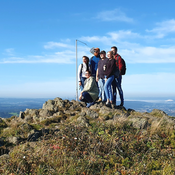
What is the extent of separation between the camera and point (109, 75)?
42.5 feet

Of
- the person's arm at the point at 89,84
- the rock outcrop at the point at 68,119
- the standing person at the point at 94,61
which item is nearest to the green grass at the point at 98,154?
the rock outcrop at the point at 68,119

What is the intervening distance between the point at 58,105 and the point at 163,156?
28.0 feet

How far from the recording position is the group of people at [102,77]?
12414 millimetres

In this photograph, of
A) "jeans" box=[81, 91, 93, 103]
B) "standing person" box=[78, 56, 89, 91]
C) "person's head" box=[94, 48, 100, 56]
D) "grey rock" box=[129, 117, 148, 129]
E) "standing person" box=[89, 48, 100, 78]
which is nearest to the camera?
"grey rock" box=[129, 117, 148, 129]

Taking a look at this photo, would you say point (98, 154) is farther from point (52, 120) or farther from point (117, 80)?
point (117, 80)

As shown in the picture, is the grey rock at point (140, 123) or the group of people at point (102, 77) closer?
the grey rock at point (140, 123)

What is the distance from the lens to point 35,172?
5.38 m

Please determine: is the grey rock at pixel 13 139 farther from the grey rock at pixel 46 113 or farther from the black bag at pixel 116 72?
the black bag at pixel 116 72

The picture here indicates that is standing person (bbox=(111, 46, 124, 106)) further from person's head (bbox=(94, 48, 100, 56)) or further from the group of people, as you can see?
person's head (bbox=(94, 48, 100, 56))

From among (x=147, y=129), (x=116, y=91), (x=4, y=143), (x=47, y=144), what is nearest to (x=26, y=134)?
(x=4, y=143)

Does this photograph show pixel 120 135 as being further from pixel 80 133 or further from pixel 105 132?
pixel 80 133

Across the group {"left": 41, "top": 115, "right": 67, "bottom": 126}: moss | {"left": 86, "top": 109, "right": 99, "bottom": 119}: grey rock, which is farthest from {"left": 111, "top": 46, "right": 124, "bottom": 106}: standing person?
{"left": 41, "top": 115, "right": 67, "bottom": 126}: moss

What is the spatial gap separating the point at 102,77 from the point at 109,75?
0.54 meters

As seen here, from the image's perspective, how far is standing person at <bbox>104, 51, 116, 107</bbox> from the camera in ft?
42.0
